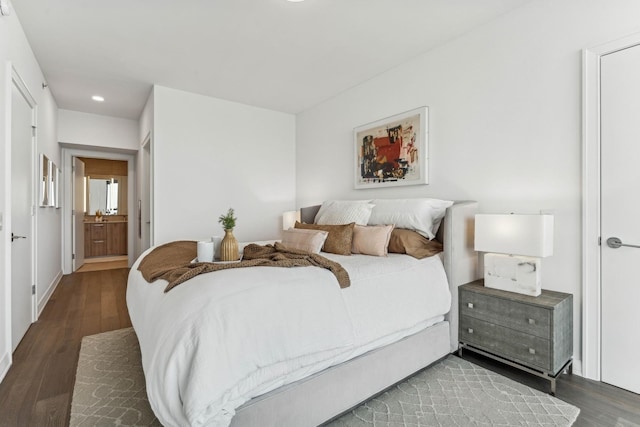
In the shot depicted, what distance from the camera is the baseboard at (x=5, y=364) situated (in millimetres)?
2111

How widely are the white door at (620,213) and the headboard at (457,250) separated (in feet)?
2.60

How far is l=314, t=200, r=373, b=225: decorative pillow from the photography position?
3047 millimetres

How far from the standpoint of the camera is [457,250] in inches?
95.2

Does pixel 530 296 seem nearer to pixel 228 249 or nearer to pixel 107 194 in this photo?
pixel 228 249

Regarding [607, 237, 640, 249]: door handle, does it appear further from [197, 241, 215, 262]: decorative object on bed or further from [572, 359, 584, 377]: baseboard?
[197, 241, 215, 262]: decorative object on bed

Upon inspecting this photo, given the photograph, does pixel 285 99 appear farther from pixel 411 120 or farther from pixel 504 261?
pixel 504 261

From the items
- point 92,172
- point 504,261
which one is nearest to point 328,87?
point 504,261

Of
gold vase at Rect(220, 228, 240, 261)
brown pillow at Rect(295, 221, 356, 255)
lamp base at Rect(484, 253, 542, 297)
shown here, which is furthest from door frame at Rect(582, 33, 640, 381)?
gold vase at Rect(220, 228, 240, 261)

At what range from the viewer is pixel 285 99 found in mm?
4352

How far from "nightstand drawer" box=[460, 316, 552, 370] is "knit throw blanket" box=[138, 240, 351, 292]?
112 cm

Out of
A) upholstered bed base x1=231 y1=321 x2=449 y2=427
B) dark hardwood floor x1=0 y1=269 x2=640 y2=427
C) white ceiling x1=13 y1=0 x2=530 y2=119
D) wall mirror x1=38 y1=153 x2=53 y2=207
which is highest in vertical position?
white ceiling x1=13 y1=0 x2=530 y2=119

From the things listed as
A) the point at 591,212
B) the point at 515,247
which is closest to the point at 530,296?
the point at 515,247

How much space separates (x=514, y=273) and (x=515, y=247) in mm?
211

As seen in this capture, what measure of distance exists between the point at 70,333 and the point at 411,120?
150 inches
